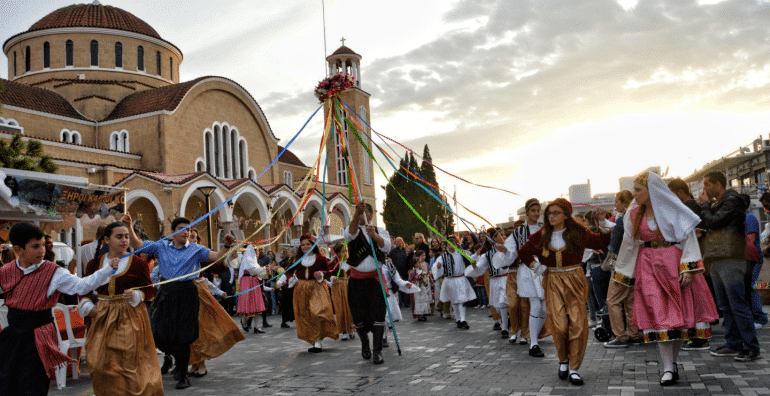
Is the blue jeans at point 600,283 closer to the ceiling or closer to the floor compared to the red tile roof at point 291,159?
closer to the floor

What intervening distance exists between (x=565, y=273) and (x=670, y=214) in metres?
1.15

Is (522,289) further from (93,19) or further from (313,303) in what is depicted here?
(93,19)

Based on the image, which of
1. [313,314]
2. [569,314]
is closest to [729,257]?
[569,314]

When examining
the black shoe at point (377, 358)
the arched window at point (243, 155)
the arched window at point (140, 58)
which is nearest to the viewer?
the black shoe at point (377, 358)

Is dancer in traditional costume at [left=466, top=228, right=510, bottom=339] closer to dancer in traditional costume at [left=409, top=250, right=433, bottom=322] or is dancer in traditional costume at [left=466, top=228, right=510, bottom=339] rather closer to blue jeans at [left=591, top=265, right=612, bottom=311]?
blue jeans at [left=591, top=265, right=612, bottom=311]

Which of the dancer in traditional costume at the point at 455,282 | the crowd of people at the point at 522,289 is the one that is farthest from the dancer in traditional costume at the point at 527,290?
the dancer in traditional costume at the point at 455,282

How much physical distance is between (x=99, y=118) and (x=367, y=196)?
21002 mm

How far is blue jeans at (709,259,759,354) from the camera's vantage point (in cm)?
596

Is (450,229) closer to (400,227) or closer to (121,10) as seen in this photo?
(400,227)

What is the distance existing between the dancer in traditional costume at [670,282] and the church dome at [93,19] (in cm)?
3835

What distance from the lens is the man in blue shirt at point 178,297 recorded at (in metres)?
6.62

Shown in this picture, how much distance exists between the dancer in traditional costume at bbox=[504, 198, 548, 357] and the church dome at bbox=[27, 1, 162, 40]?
118ft

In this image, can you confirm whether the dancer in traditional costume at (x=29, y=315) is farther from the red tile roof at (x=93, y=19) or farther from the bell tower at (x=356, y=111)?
the bell tower at (x=356, y=111)

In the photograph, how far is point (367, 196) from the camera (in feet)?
157
